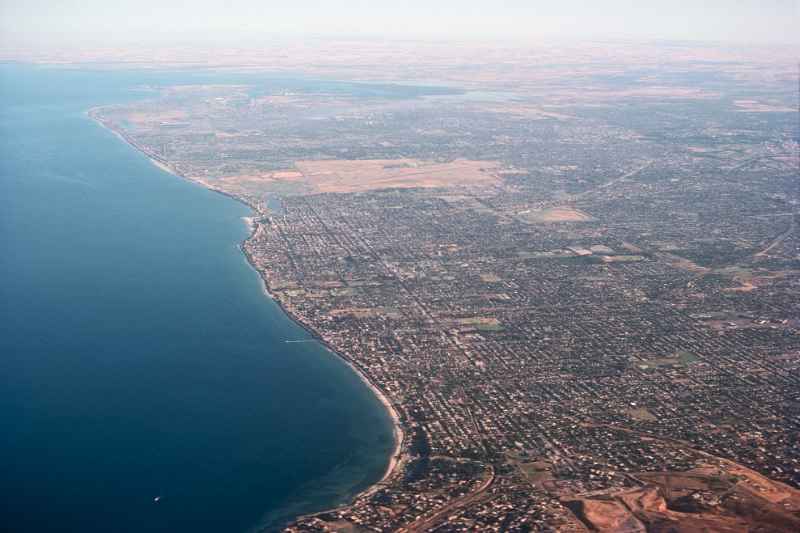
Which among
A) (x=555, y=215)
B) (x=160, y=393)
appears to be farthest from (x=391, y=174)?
(x=160, y=393)

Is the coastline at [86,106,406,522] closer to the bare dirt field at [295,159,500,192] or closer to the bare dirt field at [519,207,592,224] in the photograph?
the bare dirt field at [295,159,500,192]

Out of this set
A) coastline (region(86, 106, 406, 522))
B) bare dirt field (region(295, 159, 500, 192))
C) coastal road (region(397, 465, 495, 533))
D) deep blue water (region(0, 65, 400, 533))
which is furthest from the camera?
bare dirt field (region(295, 159, 500, 192))

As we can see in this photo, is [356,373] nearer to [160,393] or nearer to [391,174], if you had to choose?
[160,393]

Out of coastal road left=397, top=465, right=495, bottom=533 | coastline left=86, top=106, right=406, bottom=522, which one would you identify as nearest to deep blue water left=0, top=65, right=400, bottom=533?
coastline left=86, top=106, right=406, bottom=522

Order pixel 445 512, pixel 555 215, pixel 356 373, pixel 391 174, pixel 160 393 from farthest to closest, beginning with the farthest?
pixel 391 174 → pixel 555 215 → pixel 356 373 → pixel 160 393 → pixel 445 512

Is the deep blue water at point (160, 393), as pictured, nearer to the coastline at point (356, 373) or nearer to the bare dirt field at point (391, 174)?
the coastline at point (356, 373)

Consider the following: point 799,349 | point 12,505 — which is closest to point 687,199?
point 799,349

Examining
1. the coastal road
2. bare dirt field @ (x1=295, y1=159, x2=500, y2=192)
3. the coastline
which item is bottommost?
the coastal road

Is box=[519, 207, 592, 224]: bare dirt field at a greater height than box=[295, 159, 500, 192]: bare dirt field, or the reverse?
box=[295, 159, 500, 192]: bare dirt field
